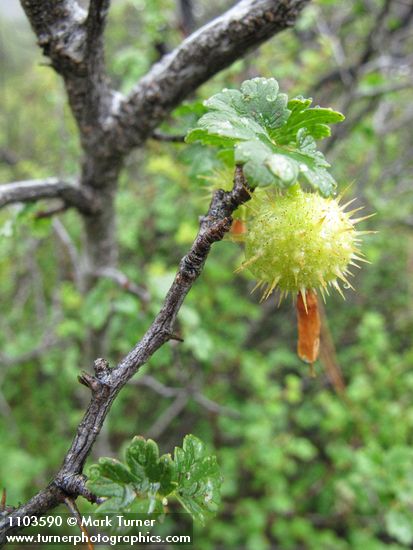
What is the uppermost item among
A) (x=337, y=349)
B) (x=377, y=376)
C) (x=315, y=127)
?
(x=315, y=127)

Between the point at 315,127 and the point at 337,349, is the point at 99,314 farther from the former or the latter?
the point at 337,349

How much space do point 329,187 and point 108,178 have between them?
1.02 m

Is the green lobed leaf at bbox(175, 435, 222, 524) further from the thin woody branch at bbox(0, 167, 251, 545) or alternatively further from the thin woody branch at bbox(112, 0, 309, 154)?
the thin woody branch at bbox(112, 0, 309, 154)

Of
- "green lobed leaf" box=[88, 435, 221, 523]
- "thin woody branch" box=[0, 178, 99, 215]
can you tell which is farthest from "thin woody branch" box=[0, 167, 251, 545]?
"thin woody branch" box=[0, 178, 99, 215]

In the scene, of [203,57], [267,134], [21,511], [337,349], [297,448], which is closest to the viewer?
[21,511]

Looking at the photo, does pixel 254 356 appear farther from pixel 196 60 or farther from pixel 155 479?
pixel 155 479

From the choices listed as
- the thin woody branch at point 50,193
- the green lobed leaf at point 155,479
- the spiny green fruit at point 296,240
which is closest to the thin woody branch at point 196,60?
the thin woody branch at point 50,193

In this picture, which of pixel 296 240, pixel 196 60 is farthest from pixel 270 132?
pixel 196 60

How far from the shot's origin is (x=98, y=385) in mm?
804

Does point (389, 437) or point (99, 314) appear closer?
point (99, 314)

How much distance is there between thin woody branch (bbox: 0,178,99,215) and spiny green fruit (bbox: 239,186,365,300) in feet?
2.72

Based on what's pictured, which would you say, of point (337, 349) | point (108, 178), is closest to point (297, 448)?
point (337, 349)

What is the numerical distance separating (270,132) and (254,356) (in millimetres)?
3310

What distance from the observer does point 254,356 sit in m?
4.05
